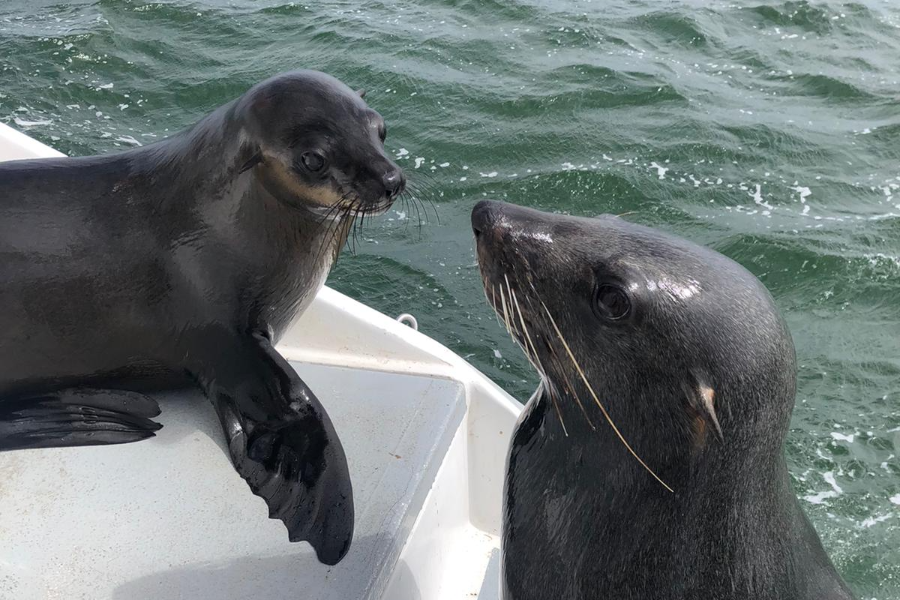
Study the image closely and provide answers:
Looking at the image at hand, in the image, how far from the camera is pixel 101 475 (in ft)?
8.44

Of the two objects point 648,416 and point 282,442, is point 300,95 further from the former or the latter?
point 648,416

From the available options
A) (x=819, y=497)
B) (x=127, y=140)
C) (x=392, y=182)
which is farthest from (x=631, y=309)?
(x=127, y=140)

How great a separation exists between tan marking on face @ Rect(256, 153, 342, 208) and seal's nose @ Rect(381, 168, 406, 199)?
16 centimetres

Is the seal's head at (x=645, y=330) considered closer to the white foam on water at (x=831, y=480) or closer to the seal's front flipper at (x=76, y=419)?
the seal's front flipper at (x=76, y=419)

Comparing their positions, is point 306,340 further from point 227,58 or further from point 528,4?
point 528,4

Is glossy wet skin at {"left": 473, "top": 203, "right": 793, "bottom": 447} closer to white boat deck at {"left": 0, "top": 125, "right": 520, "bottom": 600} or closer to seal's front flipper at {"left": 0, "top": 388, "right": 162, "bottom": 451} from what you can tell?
white boat deck at {"left": 0, "top": 125, "right": 520, "bottom": 600}

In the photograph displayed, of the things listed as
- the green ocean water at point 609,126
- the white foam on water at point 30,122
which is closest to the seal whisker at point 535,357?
the green ocean water at point 609,126

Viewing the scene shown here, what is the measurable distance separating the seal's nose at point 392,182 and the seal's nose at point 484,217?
639 mm

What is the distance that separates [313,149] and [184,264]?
0.56 m

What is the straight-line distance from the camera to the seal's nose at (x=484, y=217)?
6.83 feet

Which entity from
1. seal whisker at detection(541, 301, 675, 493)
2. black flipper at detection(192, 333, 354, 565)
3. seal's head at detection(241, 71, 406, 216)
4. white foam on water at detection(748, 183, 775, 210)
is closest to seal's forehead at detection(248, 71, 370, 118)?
seal's head at detection(241, 71, 406, 216)

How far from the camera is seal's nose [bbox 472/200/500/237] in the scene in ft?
6.83

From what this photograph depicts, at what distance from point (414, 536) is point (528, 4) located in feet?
30.5

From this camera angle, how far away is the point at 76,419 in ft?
8.79
